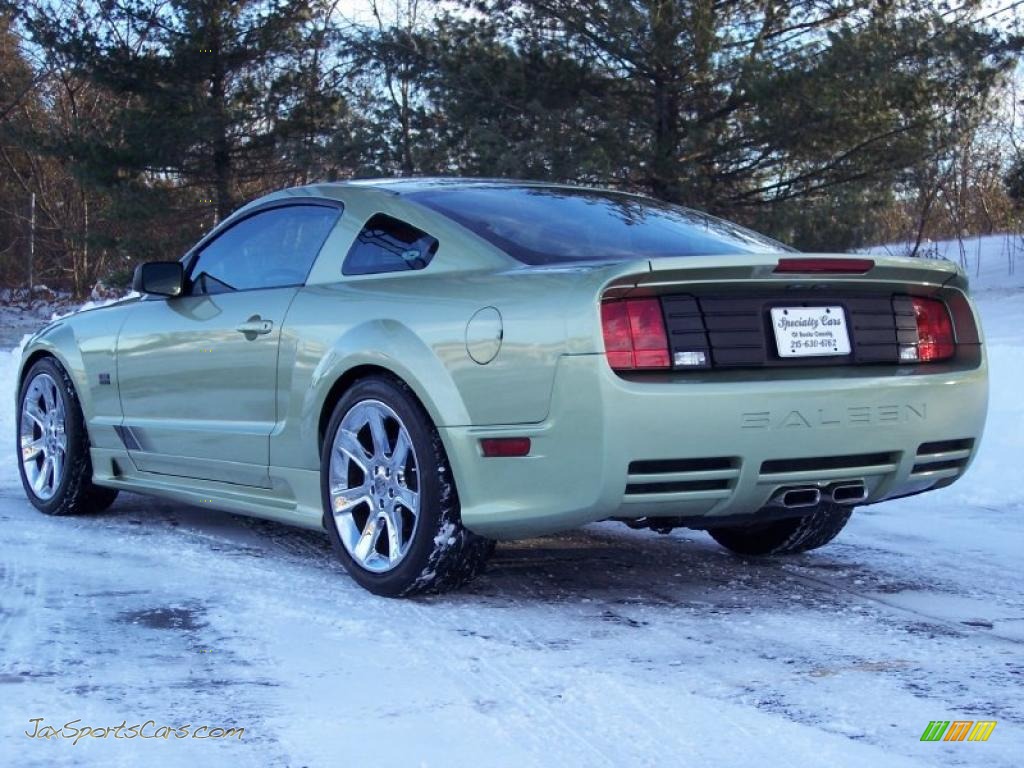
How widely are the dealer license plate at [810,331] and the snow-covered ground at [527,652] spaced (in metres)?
0.82

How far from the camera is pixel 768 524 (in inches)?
202

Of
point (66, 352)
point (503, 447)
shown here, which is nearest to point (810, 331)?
point (503, 447)

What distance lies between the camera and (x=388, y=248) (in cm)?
458

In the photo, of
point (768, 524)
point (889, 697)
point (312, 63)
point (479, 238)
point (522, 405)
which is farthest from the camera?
point (312, 63)

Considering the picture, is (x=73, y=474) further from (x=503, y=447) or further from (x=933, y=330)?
(x=933, y=330)

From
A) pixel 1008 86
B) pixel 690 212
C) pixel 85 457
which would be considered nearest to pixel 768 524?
pixel 690 212

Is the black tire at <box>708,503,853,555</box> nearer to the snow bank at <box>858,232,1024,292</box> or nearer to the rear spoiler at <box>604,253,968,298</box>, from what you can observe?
the rear spoiler at <box>604,253,968,298</box>

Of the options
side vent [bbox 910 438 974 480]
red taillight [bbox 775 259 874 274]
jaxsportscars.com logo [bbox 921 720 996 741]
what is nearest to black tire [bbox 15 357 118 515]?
red taillight [bbox 775 259 874 274]

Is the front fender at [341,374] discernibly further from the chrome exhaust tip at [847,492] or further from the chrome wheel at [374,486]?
the chrome exhaust tip at [847,492]

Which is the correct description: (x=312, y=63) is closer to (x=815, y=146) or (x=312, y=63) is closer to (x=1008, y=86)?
(x=815, y=146)

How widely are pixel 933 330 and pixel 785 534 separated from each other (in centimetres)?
110

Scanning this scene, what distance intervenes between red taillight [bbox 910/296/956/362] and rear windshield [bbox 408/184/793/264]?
601 millimetres

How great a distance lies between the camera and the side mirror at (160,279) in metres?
5.46

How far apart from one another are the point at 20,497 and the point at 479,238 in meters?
3.60
